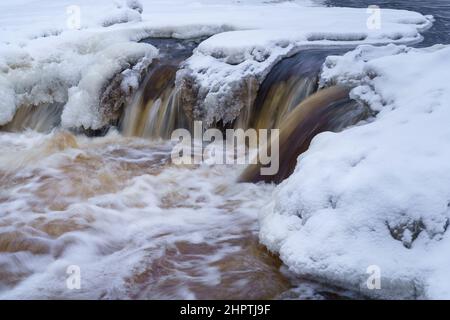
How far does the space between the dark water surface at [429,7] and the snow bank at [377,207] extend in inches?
162

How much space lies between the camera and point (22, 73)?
6660 millimetres

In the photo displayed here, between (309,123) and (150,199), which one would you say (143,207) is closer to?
(150,199)

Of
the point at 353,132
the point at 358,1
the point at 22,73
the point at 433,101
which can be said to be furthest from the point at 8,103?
the point at 358,1

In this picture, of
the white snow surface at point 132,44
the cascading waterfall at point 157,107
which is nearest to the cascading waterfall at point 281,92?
the white snow surface at point 132,44

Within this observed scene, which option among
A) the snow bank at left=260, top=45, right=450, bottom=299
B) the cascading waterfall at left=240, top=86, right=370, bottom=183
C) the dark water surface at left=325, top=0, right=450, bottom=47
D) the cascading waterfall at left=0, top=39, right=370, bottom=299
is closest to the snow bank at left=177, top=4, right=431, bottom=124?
the cascading waterfall at left=0, top=39, right=370, bottom=299

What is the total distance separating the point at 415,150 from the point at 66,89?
4804 millimetres

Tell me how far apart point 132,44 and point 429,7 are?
675cm

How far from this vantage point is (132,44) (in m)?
6.71

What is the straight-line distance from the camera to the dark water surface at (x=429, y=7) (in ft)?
25.4

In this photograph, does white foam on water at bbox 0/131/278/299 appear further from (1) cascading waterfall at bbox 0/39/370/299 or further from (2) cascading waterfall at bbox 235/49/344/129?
(2) cascading waterfall at bbox 235/49/344/129

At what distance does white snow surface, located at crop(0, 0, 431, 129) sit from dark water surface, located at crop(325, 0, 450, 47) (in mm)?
326

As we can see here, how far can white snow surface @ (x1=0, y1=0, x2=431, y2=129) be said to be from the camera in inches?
239
